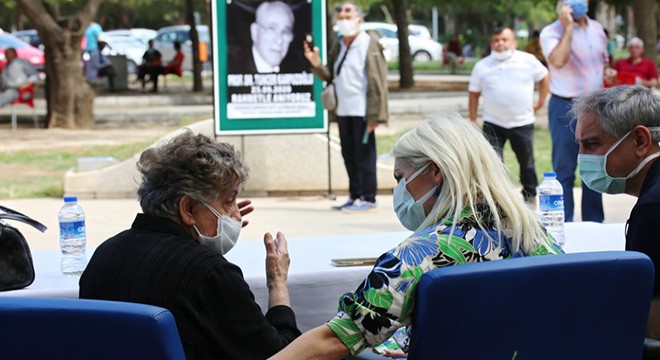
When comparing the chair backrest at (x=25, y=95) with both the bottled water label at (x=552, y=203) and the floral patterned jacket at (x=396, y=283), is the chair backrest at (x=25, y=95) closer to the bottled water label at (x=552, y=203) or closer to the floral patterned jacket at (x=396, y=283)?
the bottled water label at (x=552, y=203)

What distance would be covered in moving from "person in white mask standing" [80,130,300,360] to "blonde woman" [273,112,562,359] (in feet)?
0.77

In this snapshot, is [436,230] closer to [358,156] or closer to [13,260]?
[13,260]

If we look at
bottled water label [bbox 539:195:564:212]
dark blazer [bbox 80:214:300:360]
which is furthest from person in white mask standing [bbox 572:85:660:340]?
dark blazer [bbox 80:214:300:360]

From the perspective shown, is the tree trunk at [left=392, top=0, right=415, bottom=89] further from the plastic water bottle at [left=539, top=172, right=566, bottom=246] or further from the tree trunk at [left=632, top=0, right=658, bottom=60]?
the plastic water bottle at [left=539, top=172, right=566, bottom=246]

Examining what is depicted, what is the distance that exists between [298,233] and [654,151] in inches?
223

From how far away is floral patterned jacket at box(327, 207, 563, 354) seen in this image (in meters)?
2.58

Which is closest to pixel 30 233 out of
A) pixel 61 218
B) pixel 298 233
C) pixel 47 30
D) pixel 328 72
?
pixel 298 233

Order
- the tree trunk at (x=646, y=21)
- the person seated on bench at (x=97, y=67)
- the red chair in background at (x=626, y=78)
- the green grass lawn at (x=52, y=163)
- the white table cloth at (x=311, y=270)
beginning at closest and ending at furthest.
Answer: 1. the white table cloth at (x=311, y=270)
2. the green grass lawn at (x=52, y=163)
3. the red chair in background at (x=626, y=78)
4. the tree trunk at (x=646, y=21)
5. the person seated on bench at (x=97, y=67)

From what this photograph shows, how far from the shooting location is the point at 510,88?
29.9 feet

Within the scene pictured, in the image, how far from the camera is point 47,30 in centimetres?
1825

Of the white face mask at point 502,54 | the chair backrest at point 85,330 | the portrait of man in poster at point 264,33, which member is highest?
the portrait of man in poster at point 264,33

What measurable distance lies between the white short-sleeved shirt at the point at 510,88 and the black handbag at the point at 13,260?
6104mm

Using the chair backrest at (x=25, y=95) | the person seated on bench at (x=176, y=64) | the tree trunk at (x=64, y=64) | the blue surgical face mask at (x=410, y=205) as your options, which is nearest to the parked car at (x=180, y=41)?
the person seated on bench at (x=176, y=64)

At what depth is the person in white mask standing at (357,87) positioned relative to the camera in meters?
9.24
